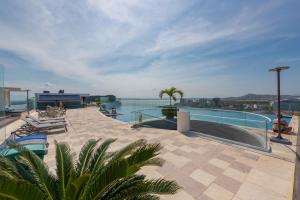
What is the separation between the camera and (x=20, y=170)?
7.44 ft

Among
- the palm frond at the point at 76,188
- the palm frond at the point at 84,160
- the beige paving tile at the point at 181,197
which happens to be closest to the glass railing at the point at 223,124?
the beige paving tile at the point at 181,197

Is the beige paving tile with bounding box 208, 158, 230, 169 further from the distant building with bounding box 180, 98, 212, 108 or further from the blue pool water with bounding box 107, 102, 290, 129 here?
the distant building with bounding box 180, 98, 212, 108

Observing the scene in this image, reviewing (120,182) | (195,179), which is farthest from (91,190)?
(195,179)

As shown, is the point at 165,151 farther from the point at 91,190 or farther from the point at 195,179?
the point at 91,190

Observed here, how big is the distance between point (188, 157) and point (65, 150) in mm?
3350

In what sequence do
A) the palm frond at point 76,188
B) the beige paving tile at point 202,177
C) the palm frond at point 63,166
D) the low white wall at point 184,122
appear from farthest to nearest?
the low white wall at point 184,122
the beige paving tile at point 202,177
the palm frond at point 63,166
the palm frond at point 76,188

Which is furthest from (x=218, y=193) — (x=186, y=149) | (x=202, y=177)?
(x=186, y=149)

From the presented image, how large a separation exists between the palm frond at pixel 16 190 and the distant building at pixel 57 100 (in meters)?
27.7

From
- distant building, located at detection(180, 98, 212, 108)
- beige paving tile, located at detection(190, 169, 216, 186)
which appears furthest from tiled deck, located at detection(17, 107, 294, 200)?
distant building, located at detection(180, 98, 212, 108)

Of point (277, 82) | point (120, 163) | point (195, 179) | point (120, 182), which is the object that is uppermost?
point (277, 82)

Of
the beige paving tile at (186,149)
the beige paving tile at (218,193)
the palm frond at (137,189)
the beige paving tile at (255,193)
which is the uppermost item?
the palm frond at (137,189)

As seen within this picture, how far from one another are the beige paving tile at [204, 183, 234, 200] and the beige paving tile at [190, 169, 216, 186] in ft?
0.53

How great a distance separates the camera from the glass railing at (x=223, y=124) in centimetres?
667

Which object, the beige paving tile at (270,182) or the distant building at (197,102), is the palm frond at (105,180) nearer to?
the beige paving tile at (270,182)
